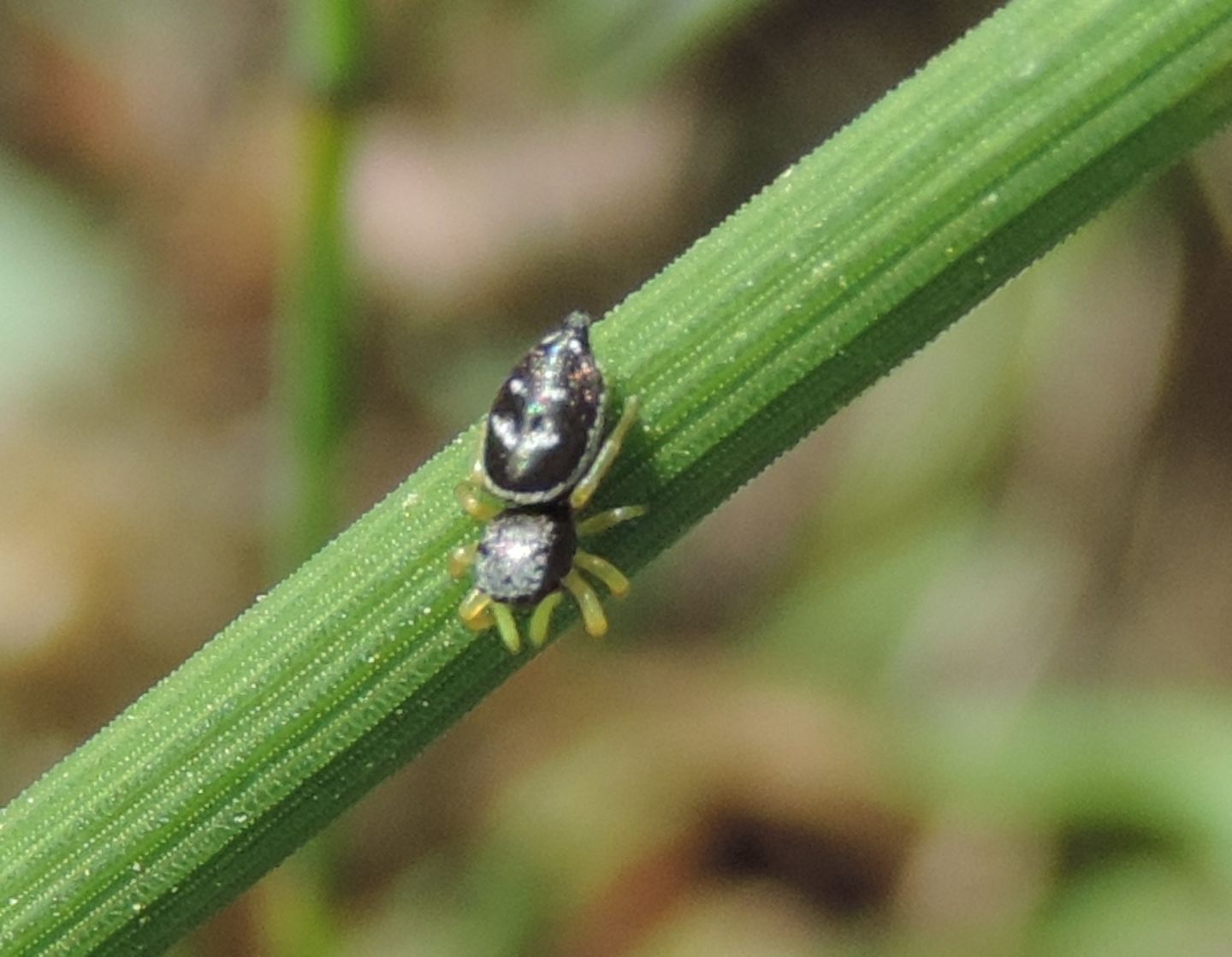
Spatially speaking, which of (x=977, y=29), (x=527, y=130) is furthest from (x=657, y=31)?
(x=977, y=29)

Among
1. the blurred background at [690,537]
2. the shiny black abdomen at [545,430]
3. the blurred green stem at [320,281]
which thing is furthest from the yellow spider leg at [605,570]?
the blurred background at [690,537]

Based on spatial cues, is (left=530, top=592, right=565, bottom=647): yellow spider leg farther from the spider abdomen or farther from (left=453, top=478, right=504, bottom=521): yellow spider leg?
(left=453, top=478, right=504, bottom=521): yellow spider leg

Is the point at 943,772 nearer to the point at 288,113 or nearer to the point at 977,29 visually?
the point at 977,29

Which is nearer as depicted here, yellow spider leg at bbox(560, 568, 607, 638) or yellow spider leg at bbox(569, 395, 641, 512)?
yellow spider leg at bbox(569, 395, 641, 512)

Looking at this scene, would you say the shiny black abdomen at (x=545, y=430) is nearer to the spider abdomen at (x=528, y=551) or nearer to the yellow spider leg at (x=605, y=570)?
the spider abdomen at (x=528, y=551)

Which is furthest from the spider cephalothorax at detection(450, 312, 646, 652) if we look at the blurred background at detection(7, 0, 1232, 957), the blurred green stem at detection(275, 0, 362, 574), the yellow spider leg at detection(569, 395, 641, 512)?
the blurred background at detection(7, 0, 1232, 957)

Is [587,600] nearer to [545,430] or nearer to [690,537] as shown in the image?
[545,430]

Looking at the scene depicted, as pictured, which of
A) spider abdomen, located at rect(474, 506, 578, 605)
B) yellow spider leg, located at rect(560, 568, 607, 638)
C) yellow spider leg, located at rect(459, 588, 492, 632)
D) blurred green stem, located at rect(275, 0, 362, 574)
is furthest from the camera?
blurred green stem, located at rect(275, 0, 362, 574)
